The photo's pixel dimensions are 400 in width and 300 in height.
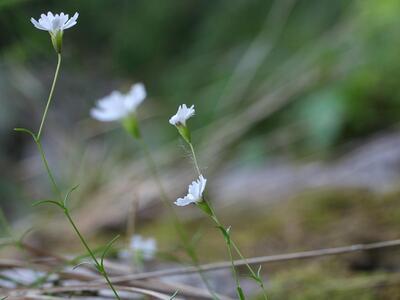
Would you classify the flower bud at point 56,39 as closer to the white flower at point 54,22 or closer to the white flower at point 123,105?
the white flower at point 54,22

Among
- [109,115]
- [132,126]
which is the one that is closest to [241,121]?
[109,115]

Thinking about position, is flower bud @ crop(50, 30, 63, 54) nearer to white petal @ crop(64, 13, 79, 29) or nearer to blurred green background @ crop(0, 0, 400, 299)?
white petal @ crop(64, 13, 79, 29)

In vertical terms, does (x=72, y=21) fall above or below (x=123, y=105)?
below

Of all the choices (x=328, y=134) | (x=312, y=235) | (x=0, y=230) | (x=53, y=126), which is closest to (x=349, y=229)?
(x=312, y=235)

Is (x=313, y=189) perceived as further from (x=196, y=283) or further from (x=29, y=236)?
(x=29, y=236)

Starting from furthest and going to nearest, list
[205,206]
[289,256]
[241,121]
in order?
1. [241,121]
2. [289,256]
3. [205,206]

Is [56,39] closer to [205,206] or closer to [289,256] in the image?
[205,206]

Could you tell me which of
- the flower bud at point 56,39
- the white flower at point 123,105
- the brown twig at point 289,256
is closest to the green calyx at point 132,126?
the white flower at point 123,105

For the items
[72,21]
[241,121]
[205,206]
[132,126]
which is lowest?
[205,206]

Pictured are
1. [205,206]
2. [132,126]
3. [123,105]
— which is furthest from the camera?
[123,105]
